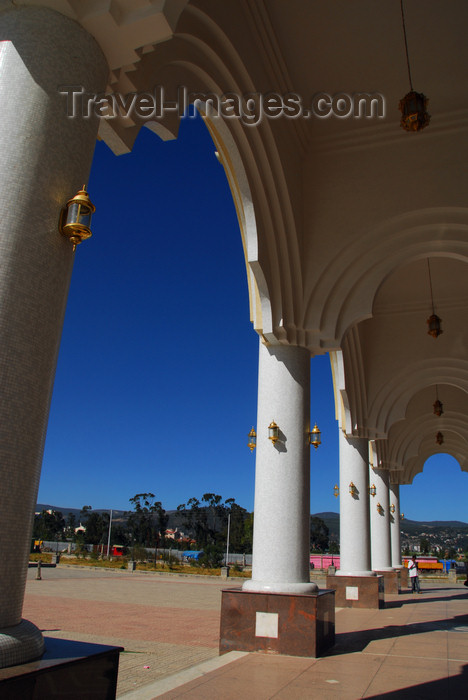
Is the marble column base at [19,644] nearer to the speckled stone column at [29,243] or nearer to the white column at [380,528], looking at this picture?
the speckled stone column at [29,243]

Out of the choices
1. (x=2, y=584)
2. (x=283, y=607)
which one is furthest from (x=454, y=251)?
(x=2, y=584)

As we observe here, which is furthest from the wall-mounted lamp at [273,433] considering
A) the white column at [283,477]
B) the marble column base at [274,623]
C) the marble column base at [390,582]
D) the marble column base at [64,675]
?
the marble column base at [390,582]

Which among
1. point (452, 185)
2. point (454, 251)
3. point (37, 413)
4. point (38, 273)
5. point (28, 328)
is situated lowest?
point (37, 413)

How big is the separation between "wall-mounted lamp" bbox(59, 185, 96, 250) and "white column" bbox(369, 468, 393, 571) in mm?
15481

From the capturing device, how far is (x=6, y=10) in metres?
2.88

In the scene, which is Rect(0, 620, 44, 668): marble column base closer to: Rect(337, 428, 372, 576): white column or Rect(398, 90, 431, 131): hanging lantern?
Rect(398, 90, 431, 131): hanging lantern

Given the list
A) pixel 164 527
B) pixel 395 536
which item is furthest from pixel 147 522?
pixel 395 536

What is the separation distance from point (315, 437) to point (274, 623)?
2276 mm

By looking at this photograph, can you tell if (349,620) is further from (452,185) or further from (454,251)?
(452,185)

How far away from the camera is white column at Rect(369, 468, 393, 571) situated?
52.4 feet

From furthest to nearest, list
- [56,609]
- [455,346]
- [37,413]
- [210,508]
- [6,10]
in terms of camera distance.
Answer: [210,508]
[455,346]
[56,609]
[6,10]
[37,413]

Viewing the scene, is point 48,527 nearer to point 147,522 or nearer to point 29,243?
point 147,522

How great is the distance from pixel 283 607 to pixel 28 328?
15.9ft

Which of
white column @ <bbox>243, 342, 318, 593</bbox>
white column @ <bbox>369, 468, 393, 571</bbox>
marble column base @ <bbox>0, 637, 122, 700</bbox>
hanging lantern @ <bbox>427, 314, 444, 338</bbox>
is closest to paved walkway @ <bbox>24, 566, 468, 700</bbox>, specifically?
white column @ <bbox>243, 342, 318, 593</bbox>
